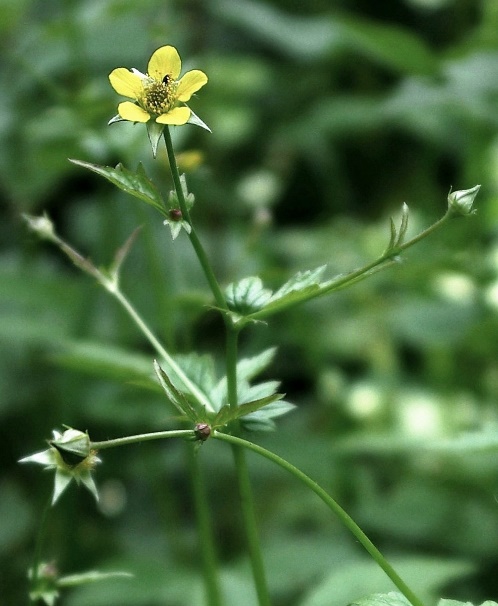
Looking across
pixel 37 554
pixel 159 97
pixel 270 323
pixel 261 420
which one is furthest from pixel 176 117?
pixel 270 323

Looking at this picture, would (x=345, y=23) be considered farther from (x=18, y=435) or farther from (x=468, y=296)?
(x=18, y=435)

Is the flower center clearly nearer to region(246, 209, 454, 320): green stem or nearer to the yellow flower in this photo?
the yellow flower

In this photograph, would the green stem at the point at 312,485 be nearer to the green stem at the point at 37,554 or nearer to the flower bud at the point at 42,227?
the green stem at the point at 37,554

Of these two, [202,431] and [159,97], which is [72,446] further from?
[159,97]

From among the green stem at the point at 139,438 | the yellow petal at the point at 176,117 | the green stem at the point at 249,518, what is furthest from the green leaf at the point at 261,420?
the yellow petal at the point at 176,117

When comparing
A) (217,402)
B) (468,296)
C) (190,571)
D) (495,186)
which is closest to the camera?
(217,402)

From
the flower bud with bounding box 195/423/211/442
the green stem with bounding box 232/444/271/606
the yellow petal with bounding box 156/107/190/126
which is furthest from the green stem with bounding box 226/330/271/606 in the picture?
the yellow petal with bounding box 156/107/190/126

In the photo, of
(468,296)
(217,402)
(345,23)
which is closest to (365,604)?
(217,402)

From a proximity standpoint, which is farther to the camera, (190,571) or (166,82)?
(190,571)
